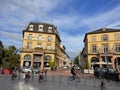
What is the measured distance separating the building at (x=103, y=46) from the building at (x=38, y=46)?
12297 mm

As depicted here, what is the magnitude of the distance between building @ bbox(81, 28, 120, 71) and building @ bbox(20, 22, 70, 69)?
12.3 m

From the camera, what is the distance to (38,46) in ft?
179

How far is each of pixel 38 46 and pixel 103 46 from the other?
69.8 ft

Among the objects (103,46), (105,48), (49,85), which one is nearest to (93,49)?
(103,46)

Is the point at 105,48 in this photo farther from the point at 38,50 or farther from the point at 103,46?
the point at 38,50

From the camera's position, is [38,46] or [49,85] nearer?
[49,85]

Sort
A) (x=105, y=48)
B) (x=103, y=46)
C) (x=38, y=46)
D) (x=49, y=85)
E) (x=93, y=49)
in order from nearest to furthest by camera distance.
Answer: (x=49, y=85), (x=105, y=48), (x=103, y=46), (x=93, y=49), (x=38, y=46)

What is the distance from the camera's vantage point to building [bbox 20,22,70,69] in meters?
51.6

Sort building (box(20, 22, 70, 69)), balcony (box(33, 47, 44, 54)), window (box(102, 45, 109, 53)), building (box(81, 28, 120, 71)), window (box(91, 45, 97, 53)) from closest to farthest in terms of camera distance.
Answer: building (box(81, 28, 120, 71)), window (box(102, 45, 109, 53)), balcony (box(33, 47, 44, 54)), building (box(20, 22, 70, 69)), window (box(91, 45, 97, 53))

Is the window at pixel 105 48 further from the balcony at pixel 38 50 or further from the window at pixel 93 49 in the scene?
the balcony at pixel 38 50

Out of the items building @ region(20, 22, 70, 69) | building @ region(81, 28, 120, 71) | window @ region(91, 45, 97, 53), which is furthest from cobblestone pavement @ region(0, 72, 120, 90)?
window @ region(91, 45, 97, 53)

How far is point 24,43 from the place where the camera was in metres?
53.4

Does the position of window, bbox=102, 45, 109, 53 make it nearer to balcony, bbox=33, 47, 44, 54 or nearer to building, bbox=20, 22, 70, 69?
building, bbox=20, 22, 70, 69

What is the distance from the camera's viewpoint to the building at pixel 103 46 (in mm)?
47944
